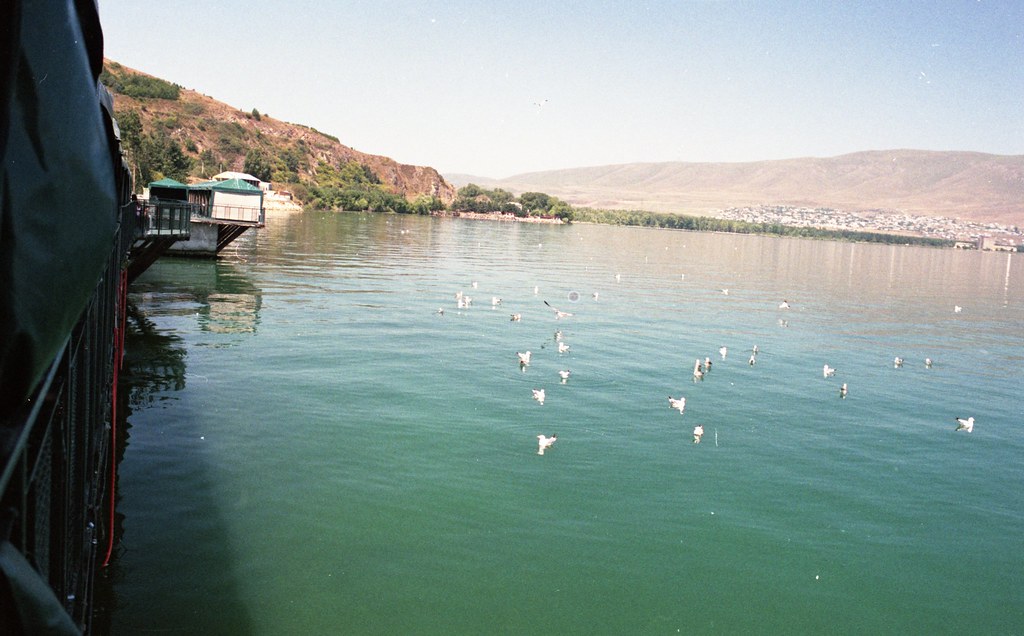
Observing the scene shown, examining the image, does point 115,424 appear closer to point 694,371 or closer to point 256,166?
point 694,371

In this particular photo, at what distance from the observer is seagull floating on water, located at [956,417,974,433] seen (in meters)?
20.7

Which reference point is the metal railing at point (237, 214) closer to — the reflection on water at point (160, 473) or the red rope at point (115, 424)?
the reflection on water at point (160, 473)

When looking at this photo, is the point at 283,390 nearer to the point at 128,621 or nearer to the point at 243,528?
the point at 243,528

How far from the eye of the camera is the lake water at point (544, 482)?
10953 millimetres

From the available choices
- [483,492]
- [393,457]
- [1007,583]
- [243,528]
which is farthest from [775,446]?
[243,528]

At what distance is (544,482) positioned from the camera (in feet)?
49.3

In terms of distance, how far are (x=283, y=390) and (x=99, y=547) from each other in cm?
903

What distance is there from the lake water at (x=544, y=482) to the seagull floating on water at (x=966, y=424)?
0.19m

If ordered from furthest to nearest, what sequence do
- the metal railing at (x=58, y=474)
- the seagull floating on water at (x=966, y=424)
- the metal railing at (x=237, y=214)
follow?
the metal railing at (x=237, y=214) < the seagull floating on water at (x=966, y=424) < the metal railing at (x=58, y=474)

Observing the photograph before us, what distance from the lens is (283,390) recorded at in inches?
781

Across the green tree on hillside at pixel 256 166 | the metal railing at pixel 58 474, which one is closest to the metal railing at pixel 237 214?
the metal railing at pixel 58 474

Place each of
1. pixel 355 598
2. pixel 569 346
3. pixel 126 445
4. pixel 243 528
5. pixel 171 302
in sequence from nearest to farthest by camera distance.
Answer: pixel 355 598 < pixel 243 528 < pixel 126 445 < pixel 569 346 < pixel 171 302

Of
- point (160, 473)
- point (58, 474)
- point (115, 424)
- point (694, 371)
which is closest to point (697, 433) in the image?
point (694, 371)

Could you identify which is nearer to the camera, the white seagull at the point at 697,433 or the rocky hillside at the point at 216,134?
the white seagull at the point at 697,433
